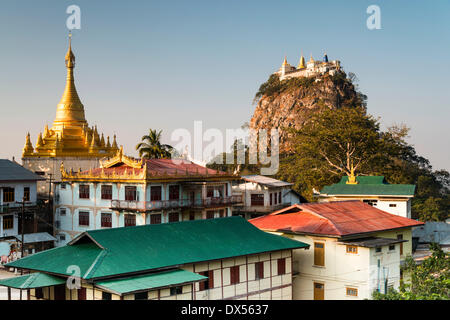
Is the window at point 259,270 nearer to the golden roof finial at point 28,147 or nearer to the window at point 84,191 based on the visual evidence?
the window at point 84,191

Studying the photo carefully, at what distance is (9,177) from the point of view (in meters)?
45.6

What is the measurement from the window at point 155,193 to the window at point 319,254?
1576 cm

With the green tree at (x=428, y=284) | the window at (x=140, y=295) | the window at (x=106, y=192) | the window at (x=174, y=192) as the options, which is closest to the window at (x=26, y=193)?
the window at (x=106, y=192)

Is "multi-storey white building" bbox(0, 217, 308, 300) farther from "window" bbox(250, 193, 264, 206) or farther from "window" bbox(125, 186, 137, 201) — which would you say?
"window" bbox(250, 193, 264, 206)

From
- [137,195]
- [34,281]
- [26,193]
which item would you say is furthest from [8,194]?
[34,281]

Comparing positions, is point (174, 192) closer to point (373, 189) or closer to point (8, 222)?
point (8, 222)

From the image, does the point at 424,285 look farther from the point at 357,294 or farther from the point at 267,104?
the point at 267,104

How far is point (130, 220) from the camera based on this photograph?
43.0m

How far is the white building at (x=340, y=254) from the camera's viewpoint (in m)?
30.0

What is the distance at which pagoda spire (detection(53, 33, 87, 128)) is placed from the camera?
60.3 m

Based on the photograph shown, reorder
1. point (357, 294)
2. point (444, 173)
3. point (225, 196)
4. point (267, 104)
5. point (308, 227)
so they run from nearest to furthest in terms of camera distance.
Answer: point (357, 294) → point (308, 227) → point (225, 196) → point (444, 173) → point (267, 104)

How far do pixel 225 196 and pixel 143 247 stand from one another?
2289 centimetres

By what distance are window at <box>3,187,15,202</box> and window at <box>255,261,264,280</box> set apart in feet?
85.4
